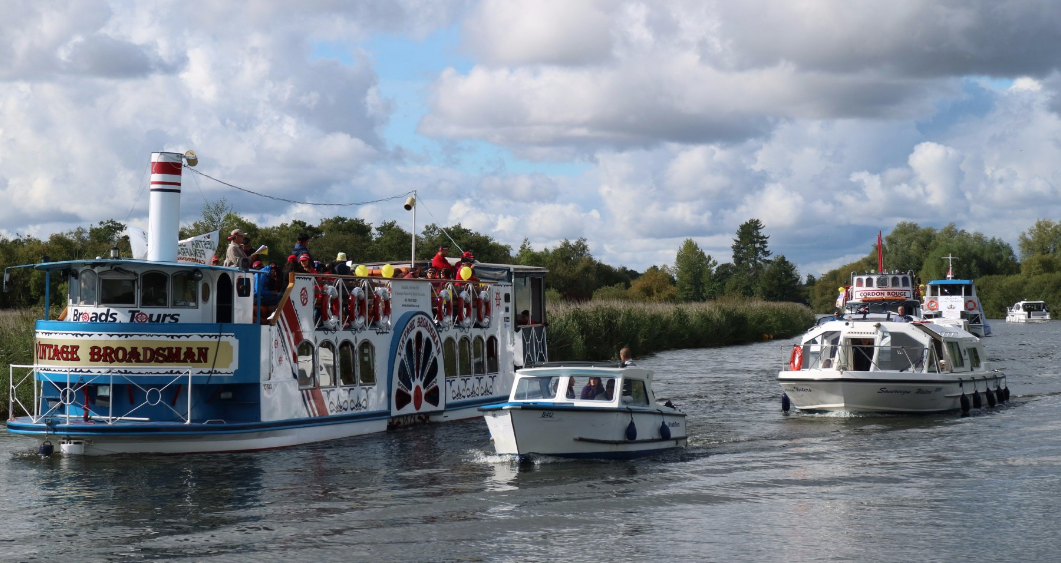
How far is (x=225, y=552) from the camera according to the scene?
1495 centimetres

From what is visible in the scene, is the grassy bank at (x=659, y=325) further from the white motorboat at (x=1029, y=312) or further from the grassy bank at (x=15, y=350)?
the white motorboat at (x=1029, y=312)

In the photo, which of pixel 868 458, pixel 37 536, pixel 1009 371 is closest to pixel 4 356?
pixel 37 536

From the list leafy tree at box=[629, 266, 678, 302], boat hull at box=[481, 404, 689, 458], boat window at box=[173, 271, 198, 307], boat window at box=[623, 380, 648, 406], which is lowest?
boat hull at box=[481, 404, 689, 458]

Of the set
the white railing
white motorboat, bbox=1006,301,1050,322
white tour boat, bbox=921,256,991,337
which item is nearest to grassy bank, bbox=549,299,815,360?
white tour boat, bbox=921,256,991,337

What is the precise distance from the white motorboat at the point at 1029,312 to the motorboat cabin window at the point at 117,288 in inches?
4243

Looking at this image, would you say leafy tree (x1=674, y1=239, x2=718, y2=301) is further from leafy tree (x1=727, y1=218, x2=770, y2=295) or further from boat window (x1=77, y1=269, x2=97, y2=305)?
boat window (x1=77, y1=269, x2=97, y2=305)

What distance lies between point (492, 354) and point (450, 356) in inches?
90.6

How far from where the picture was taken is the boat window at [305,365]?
2450cm

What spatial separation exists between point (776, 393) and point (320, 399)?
18.1 metres

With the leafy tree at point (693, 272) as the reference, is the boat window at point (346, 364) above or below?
below

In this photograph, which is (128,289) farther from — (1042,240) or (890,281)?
(1042,240)

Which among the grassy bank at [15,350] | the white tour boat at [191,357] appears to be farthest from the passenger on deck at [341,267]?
the grassy bank at [15,350]

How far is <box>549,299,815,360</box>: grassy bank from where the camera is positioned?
4897 cm

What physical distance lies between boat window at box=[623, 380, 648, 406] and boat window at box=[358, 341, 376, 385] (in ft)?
22.7
